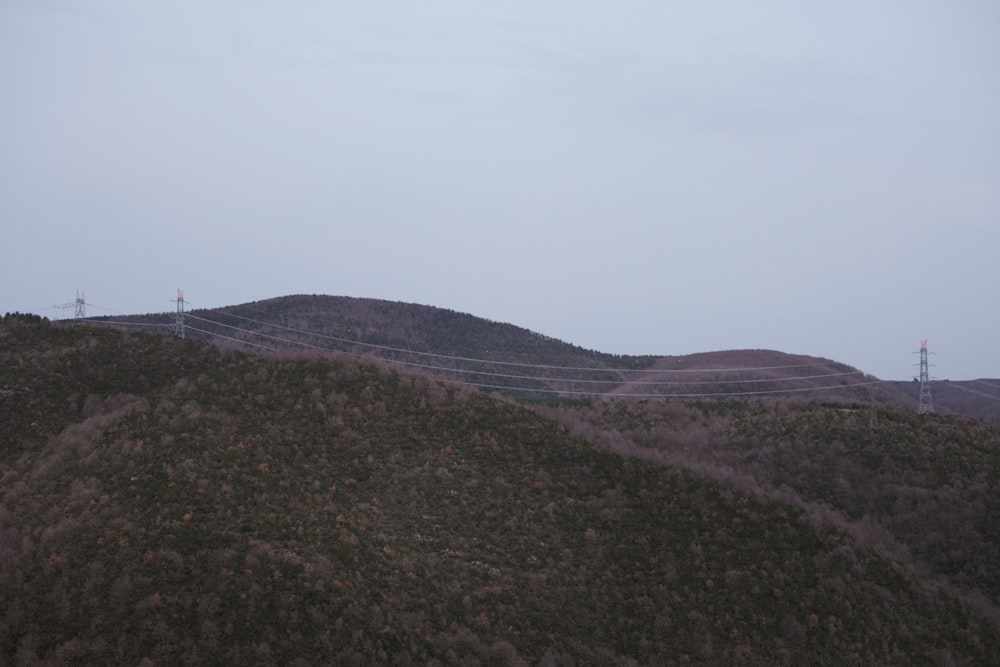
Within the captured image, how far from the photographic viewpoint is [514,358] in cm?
9000

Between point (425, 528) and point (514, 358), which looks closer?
point (425, 528)

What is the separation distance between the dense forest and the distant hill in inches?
1276

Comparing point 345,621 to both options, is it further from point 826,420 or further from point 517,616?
point 826,420

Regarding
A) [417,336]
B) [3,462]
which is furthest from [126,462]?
[417,336]

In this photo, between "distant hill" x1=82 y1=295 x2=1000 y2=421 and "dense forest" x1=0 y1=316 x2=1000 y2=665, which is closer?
"dense forest" x1=0 y1=316 x2=1000 y2=665

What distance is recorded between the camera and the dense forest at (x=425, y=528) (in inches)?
883

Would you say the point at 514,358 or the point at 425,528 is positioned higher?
the point at 514,358

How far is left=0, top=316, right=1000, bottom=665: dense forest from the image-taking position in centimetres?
2244

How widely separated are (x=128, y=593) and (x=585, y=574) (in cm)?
1512

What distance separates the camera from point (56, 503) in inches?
1037

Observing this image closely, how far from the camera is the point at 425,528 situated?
95.6 ft

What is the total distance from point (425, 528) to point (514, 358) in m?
61.2

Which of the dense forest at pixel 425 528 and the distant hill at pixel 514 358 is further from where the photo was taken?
the distant hill at pixel 514 358

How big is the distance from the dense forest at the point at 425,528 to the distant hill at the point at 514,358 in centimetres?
3241
